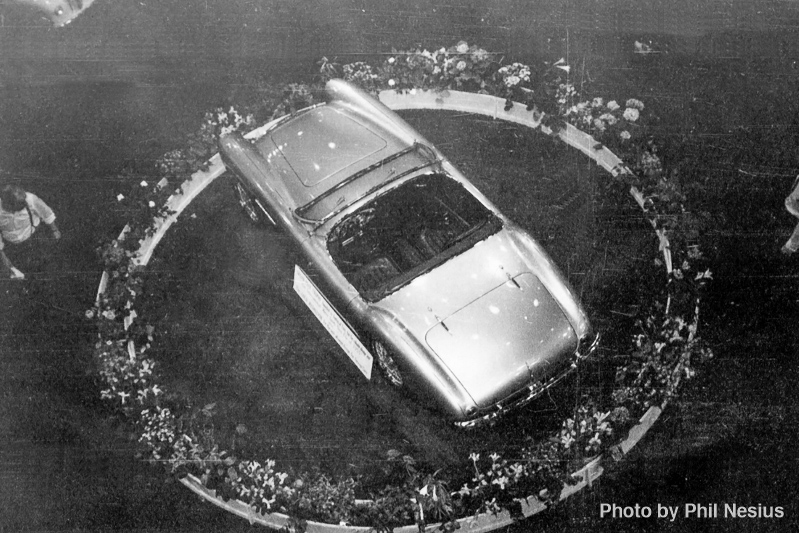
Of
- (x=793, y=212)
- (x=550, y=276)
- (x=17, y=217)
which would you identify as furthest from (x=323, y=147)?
(x=793, y=212)

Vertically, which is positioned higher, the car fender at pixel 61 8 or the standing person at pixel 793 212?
the car fender at pixel 61 8

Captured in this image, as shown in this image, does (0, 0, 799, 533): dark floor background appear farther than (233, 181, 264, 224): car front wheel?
No

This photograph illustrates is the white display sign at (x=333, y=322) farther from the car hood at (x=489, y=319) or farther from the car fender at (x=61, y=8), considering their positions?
the car fender at (x=61, y=8)

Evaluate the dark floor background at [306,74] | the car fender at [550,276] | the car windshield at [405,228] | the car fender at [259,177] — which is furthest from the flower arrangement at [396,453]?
the car windshield at [405,228]

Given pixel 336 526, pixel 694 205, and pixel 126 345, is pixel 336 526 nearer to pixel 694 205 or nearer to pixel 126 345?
pixel 126 345

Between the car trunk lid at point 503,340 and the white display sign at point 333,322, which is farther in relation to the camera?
the white display sign at point 333,322

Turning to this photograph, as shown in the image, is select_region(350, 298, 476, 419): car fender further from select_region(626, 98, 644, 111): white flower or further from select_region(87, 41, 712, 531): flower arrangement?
select_region(626, 98, 644, 111): white flower

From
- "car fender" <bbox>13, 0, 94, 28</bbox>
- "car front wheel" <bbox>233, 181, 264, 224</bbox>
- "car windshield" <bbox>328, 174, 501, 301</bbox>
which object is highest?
"car fender" <bbox>13, 0, 94, 28</bbox>

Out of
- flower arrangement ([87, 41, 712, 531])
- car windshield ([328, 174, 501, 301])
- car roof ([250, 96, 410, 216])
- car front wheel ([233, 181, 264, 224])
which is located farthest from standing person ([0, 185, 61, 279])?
car windshield ([328, 174, 501, 301])
